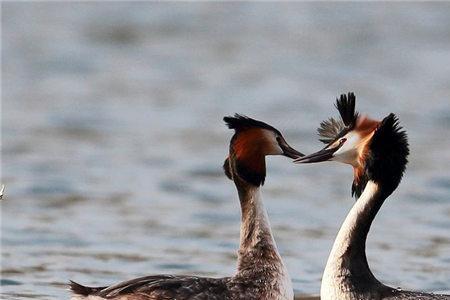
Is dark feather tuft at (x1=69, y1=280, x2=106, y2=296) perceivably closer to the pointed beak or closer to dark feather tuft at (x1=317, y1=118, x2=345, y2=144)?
the pointed beak

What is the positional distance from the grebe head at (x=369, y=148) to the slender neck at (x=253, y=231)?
0.57 m

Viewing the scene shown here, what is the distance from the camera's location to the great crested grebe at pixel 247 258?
8984 mm

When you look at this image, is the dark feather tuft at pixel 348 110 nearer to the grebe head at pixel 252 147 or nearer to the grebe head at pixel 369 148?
the grebe head at pixel 369 148

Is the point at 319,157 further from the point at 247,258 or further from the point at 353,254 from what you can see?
the point at 247,258

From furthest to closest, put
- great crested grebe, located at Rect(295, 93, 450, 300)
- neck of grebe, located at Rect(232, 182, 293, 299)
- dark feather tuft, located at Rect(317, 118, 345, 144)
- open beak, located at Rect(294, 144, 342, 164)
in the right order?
dark feather tuft, located at Rect(317, 118, 345, 144) → neck of grebe, located at Rect(232, 182, 293, 299) → open beak, located at Rect(294, 144, 342, 164) → great crested grebe, located at Rect(295, 93, 450, 300)

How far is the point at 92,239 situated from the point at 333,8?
16.2 m

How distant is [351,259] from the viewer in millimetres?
9391

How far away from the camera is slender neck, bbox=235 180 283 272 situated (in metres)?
9.77

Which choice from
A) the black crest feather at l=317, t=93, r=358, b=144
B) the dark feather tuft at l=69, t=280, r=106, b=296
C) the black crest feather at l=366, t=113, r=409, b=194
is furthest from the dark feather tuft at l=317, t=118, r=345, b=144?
the dark feather tuft at l=69, t=280, r=106, b=296

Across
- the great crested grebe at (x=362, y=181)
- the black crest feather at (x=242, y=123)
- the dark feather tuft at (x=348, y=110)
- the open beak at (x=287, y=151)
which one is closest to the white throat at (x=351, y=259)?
the great crested grebe at (x=362, y=181)

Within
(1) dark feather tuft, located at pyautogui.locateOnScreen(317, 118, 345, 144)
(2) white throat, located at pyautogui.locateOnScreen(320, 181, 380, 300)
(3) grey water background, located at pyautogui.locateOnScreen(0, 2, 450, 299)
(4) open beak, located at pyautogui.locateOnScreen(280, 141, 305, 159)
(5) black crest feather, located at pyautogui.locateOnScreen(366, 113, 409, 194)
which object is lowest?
(2) white throat, located at pyautogui.locateOnScreen(320, 181, 380, 300)

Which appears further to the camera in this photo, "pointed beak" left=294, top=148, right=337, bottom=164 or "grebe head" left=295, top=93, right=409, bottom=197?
"pointed beak" left=294, top=148, right=337, bottom=164

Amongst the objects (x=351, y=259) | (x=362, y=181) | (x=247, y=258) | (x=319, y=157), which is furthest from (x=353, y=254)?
(x=247, y=258)

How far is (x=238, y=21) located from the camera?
2783 cm
